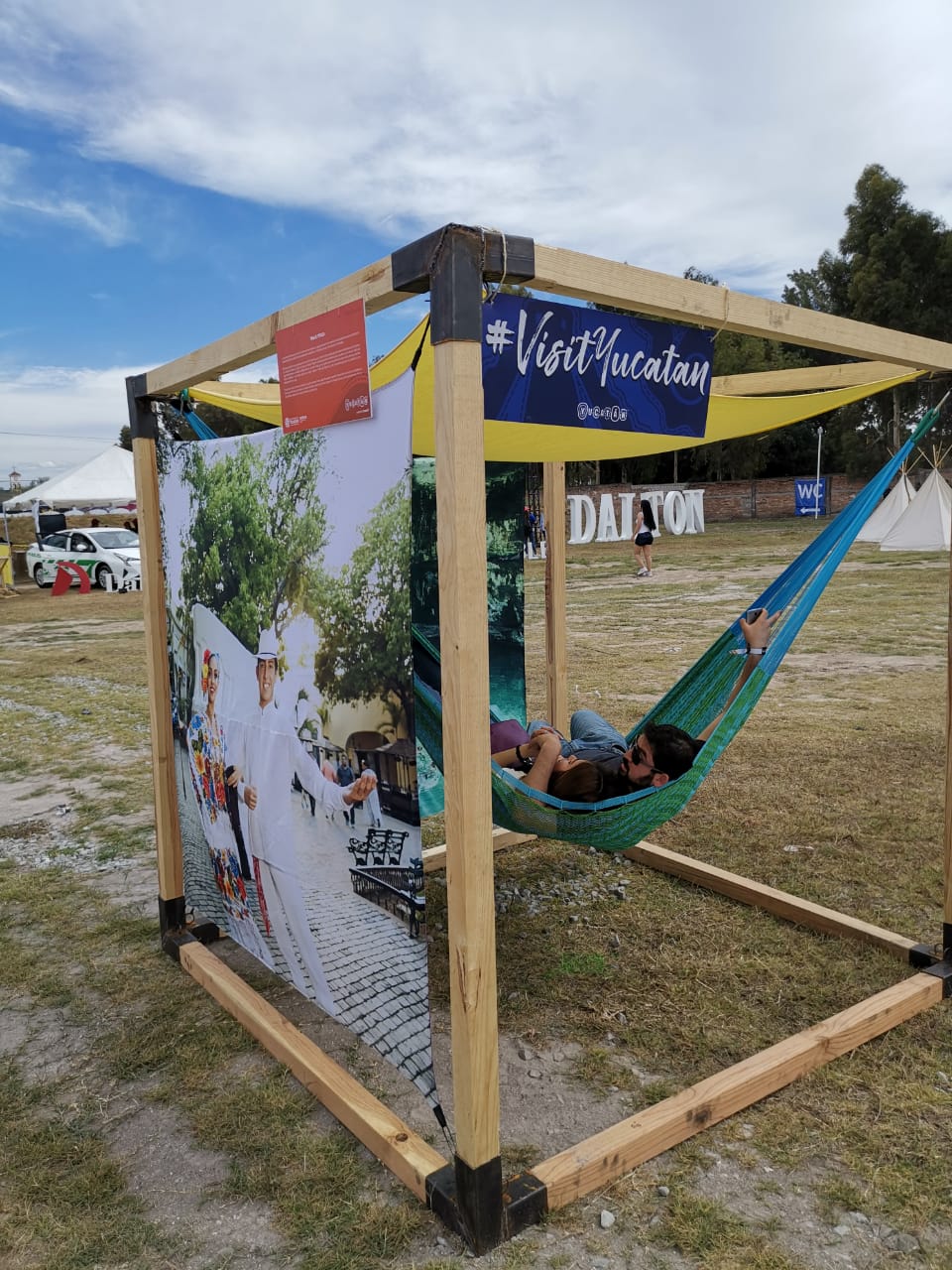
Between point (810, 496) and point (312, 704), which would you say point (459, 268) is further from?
point (810, 496)

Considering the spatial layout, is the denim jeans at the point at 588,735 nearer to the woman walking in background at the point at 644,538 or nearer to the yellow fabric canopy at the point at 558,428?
the yellow fabric canopy at the point at 558,428

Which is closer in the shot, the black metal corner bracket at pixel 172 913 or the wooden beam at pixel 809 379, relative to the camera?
the wooden beam at pixel 809 379

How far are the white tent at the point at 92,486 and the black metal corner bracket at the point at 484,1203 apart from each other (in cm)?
2258

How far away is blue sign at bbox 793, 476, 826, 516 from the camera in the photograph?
28266 mm

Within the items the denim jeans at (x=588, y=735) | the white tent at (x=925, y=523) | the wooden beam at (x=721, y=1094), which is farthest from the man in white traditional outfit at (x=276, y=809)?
the white tent at (x=925, y=523)

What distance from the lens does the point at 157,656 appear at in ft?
10.1

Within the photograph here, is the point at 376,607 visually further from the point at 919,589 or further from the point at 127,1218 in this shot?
the point at 919,589

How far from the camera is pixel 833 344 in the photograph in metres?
2.43

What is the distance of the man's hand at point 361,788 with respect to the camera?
199 cm

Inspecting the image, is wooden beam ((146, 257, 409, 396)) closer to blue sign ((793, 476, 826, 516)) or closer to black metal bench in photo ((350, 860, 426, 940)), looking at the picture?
black metal bench in photo ((350, 860, 426, 940))

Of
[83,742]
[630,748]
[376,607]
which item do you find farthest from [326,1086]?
[83,742]

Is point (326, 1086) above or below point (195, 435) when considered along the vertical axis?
below

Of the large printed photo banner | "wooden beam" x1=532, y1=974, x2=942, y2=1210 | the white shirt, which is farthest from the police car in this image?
"wooden beam" x1=532, y1=974, x2=942, y2=1210

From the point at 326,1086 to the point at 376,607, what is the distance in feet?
4.09
